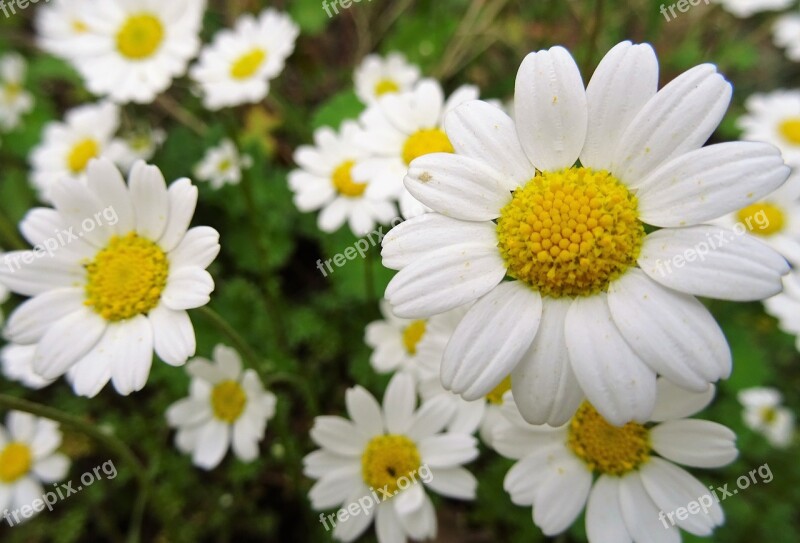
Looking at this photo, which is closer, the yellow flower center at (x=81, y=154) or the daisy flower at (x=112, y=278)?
the daisy flower at (x=112, y=278)

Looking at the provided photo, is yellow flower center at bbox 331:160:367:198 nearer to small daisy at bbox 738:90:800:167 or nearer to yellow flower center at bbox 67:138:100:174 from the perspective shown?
yellow flower center at bbox 67:138:100:174

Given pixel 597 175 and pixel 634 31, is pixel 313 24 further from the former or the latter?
pixel 597 175

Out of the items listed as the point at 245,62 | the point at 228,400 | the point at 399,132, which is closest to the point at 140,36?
the point at 245,62

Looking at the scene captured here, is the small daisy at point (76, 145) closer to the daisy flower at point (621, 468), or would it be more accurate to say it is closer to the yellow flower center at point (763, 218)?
the daisy flower at point (621, 468)

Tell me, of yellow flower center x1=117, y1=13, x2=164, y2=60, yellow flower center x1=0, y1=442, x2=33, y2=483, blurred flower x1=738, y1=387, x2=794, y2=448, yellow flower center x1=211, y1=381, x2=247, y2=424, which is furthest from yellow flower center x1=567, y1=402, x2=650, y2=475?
yellow flower center x1=117, y1=13, x2=164, y2=60

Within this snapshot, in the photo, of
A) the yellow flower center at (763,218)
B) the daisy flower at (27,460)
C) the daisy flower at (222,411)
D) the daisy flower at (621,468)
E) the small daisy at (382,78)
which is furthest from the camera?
the small daisy at (382,78)

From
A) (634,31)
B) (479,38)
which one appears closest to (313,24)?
(479,38)

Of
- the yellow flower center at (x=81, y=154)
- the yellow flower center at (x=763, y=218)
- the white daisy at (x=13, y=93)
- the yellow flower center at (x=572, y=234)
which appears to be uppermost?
the white daisy at (x=13, y=93)

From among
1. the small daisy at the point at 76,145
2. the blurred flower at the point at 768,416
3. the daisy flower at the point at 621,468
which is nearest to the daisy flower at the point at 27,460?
the small daisy at the point at 76,145
